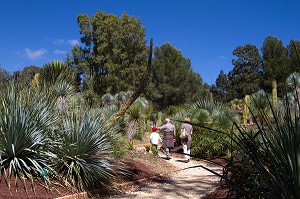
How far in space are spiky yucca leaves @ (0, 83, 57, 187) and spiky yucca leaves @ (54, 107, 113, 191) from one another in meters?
0.35

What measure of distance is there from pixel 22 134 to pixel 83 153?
125 cm

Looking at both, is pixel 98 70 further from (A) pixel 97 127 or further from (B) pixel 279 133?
(B) pixel 279 133

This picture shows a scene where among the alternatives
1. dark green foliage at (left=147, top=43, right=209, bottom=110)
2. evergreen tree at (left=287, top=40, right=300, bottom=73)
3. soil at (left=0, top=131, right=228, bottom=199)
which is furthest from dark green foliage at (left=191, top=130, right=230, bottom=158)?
dark green foliage at (left=147, top=43, right=209, bottom=110)

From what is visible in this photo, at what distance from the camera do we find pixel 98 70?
4250 cm

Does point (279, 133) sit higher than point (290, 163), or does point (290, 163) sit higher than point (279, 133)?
point (279, 133)

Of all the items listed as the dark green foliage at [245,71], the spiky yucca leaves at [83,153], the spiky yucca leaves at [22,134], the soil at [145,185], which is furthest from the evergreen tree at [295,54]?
the dark green foliage at [245,71]

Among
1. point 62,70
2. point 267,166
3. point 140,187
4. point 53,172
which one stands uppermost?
point 62,70

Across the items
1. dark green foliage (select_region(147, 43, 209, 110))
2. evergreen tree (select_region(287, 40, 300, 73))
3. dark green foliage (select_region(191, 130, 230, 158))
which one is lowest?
dark green foliage (select_region(191, 130, 230, 158))

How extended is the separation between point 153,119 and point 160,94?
516 centimetres

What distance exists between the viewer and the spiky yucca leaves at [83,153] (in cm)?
690

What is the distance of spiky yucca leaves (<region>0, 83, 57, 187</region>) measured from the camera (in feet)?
20.9

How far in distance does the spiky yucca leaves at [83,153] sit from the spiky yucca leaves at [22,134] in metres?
0.35

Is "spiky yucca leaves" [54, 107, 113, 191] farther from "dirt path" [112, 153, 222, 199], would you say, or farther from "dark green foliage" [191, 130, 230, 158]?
"dark green foliage" [191, 130, 230, 158]

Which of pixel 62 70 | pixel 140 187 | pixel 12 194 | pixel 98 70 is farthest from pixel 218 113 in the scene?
pixel 98 70
